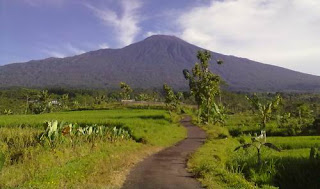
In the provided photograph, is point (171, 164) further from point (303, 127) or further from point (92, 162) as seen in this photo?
point (303, 127)

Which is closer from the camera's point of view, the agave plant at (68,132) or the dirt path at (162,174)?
the dirt path at (162,174)

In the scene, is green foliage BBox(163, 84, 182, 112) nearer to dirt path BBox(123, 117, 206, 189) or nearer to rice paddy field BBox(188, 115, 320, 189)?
rice paddy field BBox(188, 115, 320, 189)

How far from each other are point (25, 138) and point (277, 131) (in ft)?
94.3

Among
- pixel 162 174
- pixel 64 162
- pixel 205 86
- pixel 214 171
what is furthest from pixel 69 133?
pixel 205 86

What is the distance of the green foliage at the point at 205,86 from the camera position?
44219 mm

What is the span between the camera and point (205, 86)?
145 ft

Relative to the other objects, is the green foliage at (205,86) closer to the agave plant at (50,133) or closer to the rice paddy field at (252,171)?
the rice paddy field at (252,171)

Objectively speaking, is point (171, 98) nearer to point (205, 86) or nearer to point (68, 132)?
point (205, 86)

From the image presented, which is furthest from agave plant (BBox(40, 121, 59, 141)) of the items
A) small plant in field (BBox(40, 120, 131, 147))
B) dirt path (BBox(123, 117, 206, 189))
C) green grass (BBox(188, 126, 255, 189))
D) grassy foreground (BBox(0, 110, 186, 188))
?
green grass (BBox(188, 126, 255, 189))

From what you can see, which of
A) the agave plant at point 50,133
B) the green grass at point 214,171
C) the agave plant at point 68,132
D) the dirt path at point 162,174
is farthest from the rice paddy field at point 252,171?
the agave plant at point 50,133

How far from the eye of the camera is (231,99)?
367 feet

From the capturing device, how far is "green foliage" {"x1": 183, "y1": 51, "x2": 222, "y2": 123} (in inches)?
1741

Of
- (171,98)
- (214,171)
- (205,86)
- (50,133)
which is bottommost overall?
(214,171)

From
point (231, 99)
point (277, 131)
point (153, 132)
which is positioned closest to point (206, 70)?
point (277, 131)
